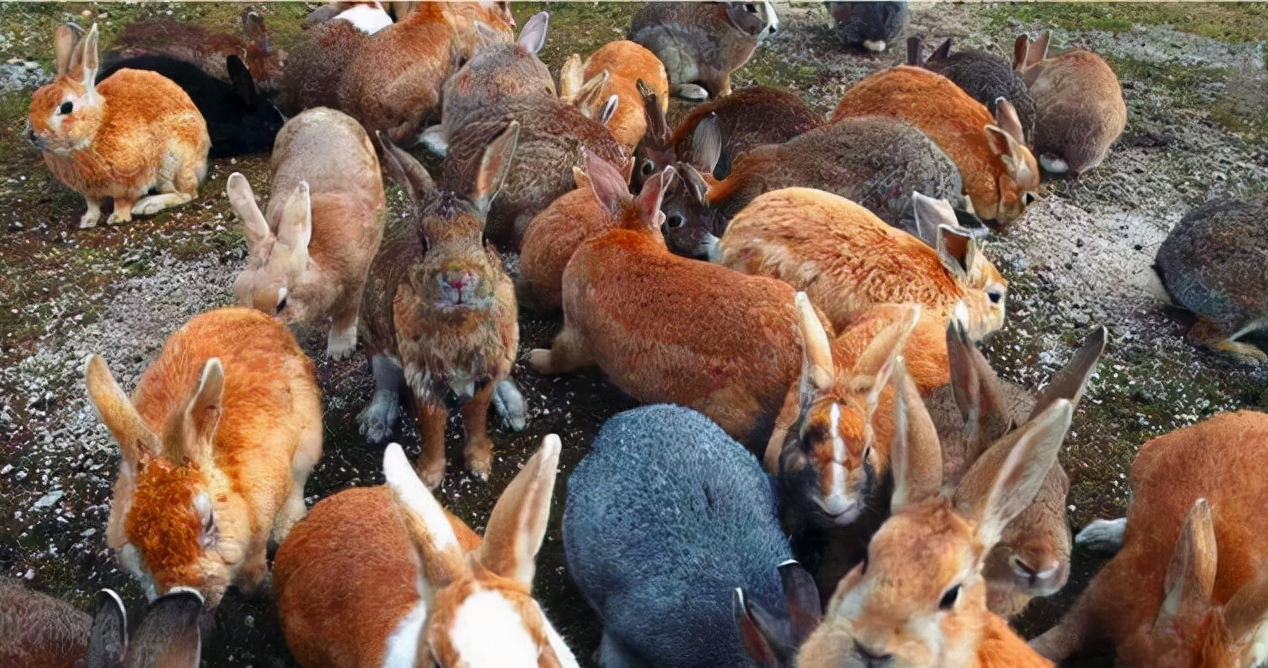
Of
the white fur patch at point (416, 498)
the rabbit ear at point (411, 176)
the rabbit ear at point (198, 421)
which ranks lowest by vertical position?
the rabbit ear at point (198, 421)

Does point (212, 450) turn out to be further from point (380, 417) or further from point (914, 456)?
point (914, 456)

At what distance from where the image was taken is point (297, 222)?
441 centimetres

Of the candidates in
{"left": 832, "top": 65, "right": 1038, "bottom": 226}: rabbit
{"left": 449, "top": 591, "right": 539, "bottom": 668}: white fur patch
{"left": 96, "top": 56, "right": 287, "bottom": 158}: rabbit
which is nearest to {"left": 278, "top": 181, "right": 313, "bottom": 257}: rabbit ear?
{"left": 96, "top": 56, "right": 287, "bottom": 158}: rabbit

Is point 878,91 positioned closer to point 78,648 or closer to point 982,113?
point 982,113

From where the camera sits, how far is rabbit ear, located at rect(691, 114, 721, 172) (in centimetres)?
576

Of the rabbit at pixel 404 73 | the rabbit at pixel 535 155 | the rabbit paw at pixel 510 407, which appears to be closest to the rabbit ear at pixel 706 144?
the rabbit at pixel 535 155

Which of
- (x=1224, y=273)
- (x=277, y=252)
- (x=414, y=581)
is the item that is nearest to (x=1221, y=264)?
(x=1224, y=273)

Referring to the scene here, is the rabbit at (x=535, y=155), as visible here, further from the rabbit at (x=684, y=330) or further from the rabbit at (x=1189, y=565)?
→ the rabbit at (x=1189, y=565)

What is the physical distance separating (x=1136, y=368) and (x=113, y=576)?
460 centimetres

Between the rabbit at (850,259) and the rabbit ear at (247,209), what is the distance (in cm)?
210

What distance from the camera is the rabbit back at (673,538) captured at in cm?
313

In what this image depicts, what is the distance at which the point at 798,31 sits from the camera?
27.5 feet

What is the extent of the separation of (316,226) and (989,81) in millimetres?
4284

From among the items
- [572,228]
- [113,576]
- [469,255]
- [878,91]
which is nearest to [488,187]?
[469,255]
